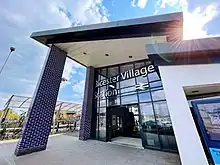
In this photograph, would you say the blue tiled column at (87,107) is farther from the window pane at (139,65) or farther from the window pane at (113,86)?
the window pane at (139,65)

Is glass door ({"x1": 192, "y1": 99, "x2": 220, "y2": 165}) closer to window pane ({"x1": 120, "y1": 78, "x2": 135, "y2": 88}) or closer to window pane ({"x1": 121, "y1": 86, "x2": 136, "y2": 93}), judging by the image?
window pane ({"x1": 121, "y1": 86, "x2": 136, "y2": 93})

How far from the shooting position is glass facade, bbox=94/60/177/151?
17.4 feet

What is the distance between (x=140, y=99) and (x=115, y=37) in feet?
11.5

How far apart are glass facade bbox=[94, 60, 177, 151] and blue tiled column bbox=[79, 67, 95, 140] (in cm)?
42

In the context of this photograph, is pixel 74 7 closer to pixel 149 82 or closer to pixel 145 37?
pixel 145 37

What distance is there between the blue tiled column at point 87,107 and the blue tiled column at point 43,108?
2.38 metres

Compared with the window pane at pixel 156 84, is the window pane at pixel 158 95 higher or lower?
lower

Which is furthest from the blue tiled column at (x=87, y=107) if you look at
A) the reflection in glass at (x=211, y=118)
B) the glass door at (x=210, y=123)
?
the reflection in glass at (x=211, y=118)

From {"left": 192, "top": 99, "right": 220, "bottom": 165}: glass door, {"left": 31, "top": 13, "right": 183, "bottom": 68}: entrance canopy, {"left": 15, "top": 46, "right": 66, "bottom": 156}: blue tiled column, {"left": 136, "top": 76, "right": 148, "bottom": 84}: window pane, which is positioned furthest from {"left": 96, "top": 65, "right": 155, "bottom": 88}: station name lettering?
{"left": 192, "top": 99, "right": 220, "bottom": 165}: glass door

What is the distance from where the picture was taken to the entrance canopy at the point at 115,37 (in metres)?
4.31

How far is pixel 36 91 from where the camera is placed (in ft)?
17.4

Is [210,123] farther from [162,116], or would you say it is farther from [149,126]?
[149,126]

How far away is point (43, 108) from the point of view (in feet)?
17.7

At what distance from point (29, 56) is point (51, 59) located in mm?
3877
